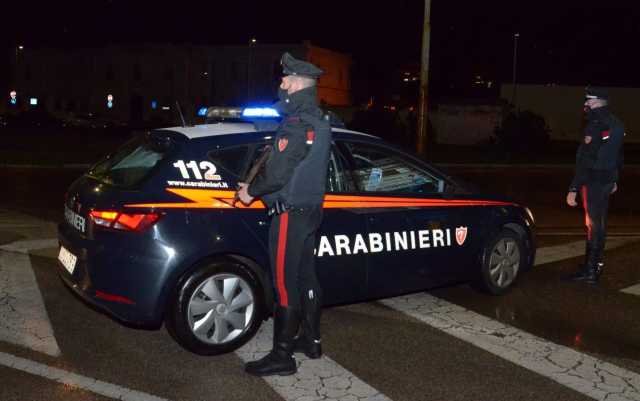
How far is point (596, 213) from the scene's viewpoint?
735cm

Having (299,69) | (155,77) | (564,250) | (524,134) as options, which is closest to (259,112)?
(299,69)

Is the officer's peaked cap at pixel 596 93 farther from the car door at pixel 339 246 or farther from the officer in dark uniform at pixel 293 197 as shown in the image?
the officer in dark uniform at pixel 293 197

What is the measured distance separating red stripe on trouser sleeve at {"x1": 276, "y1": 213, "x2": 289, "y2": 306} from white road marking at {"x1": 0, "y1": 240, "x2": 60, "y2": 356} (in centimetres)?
158

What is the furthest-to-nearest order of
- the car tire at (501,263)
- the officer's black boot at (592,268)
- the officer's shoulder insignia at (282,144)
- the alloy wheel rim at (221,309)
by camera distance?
the officer's black boot at (592,268), the car tire at (501,263), the alloy wheel rim at (221,309), the officer's shoulder insignia at (282,144)

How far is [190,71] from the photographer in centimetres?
6594

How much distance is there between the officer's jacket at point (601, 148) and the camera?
7129mm

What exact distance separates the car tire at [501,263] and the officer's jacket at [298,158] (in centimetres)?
251

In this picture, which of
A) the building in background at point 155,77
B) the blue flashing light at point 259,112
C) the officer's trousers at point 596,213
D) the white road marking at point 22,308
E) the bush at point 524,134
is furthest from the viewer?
the building in background at point 155,77

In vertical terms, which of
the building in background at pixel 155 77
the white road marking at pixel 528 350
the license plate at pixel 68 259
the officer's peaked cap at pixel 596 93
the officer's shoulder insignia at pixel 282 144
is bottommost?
the white road marking at pixel 528 350

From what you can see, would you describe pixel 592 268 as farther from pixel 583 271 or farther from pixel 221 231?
pixel 221 231

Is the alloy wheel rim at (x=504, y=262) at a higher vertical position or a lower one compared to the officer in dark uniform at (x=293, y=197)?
lower

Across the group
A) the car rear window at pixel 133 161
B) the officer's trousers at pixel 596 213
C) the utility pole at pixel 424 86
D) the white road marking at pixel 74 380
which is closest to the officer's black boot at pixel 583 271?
the officer's trousers at pixel 596 213

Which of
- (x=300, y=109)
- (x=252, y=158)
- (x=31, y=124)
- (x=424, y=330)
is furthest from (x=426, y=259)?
(x=31, y=124)

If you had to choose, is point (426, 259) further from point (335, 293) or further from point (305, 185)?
point (305, 185)
